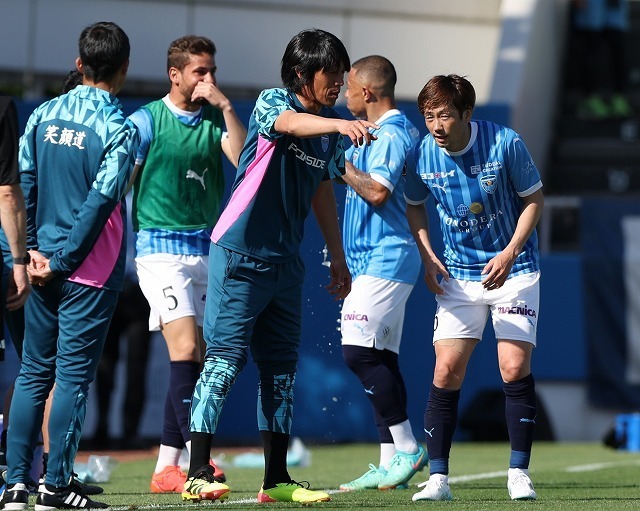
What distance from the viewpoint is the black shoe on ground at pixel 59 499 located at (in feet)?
18.3

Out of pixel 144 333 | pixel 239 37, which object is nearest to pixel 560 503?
pixel 144 333

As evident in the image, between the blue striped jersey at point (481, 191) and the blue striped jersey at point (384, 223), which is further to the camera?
the blue striped jersey at point (384, 223)

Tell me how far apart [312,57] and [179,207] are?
1.88 metres

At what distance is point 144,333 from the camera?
11758mm

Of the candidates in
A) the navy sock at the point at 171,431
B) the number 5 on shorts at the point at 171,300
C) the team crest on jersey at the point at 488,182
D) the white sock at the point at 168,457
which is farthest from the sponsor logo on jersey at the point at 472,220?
the white sock at the point at 168,457

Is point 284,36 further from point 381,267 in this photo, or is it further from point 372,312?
point 372,312

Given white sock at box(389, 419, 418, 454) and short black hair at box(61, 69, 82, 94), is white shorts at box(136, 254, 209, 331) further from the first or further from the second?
white sock at box(389, 419, 418, 454)

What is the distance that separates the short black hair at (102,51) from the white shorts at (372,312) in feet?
7.49

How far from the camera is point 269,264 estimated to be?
19.4 ft

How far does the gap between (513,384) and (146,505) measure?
1.92 meters

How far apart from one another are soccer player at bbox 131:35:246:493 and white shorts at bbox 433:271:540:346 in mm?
1528

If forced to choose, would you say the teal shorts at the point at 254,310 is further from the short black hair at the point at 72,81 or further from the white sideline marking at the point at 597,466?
the white sideline marking at the point at 597,466

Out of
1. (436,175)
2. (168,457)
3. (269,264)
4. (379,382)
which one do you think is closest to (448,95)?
(436,175)

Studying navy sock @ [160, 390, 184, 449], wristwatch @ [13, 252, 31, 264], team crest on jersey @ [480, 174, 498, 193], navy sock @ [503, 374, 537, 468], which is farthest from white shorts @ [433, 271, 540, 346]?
wristwatch @ [13, 252, 31, 264]
